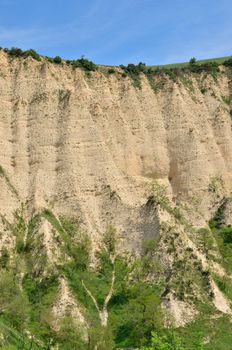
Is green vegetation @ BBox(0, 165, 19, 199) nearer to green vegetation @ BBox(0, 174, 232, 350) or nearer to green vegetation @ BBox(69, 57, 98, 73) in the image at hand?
green vegetation @ BBox(0, 174, 232, 350)

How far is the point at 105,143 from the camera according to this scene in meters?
77.2

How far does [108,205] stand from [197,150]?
1730cm

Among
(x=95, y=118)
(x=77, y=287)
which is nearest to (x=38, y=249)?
(x=77, y=287)

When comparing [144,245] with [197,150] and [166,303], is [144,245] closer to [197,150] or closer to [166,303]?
[166,303]

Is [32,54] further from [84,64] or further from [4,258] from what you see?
[4,258]

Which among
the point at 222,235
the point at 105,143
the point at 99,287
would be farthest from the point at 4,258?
the point at 222,235

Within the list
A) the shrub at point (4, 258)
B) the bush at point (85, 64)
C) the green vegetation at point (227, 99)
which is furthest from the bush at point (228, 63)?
the shrub at point (4, 258)

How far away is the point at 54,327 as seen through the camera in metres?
52.4

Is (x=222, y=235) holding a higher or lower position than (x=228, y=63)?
lower

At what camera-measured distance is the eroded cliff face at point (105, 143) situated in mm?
70938

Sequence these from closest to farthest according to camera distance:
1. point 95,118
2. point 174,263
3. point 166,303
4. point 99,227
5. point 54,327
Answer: point 54,327 → point 166,303 → point 174,263 → point 99,227 → point 95,118

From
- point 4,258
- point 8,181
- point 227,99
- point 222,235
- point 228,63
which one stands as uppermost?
point 228,63

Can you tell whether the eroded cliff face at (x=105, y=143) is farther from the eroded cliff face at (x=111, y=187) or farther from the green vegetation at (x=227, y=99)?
the green vegetation at (x=227, y=99)

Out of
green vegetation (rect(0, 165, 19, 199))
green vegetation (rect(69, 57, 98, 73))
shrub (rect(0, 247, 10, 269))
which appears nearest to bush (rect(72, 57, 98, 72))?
green vegetation (rect(69, 57, 98, 73))
